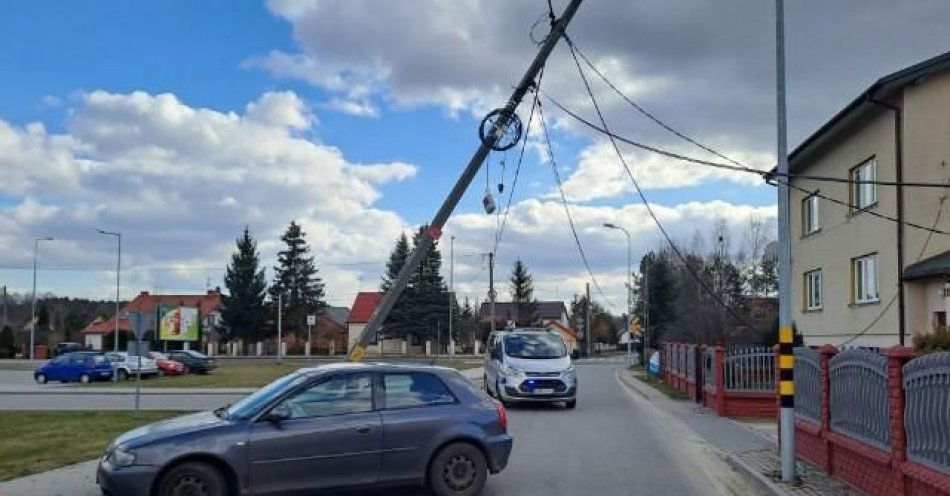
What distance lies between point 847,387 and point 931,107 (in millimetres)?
12122

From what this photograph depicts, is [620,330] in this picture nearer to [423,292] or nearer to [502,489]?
[423,292]

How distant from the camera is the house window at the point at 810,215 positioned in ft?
91.0

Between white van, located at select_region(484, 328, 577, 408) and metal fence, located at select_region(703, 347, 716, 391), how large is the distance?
10.6 ft

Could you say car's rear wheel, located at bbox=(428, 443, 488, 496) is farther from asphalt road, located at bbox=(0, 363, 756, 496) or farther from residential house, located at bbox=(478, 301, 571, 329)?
residential house, located at bbox=(478, 301, 571, 329)

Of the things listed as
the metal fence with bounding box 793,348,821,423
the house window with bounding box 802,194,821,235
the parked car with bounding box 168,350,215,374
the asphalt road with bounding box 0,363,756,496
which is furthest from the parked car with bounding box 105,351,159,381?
the metal fence with bounding box 793,348,821,423

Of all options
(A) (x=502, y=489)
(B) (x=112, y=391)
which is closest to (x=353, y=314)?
(B) (x=112, y=391)

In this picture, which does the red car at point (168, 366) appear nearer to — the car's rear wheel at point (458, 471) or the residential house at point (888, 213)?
the residential house at point (888, 213)

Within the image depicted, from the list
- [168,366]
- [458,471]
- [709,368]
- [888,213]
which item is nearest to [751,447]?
[458,471]

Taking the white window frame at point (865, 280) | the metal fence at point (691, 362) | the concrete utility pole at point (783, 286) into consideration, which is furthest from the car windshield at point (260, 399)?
the metal fence at point (691, 362)

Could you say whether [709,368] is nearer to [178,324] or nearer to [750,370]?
[750,370]

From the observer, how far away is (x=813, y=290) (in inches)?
1104

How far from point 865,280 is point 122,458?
65.4ft

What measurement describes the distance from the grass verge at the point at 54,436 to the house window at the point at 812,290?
18.5 m

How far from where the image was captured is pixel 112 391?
33531mm
